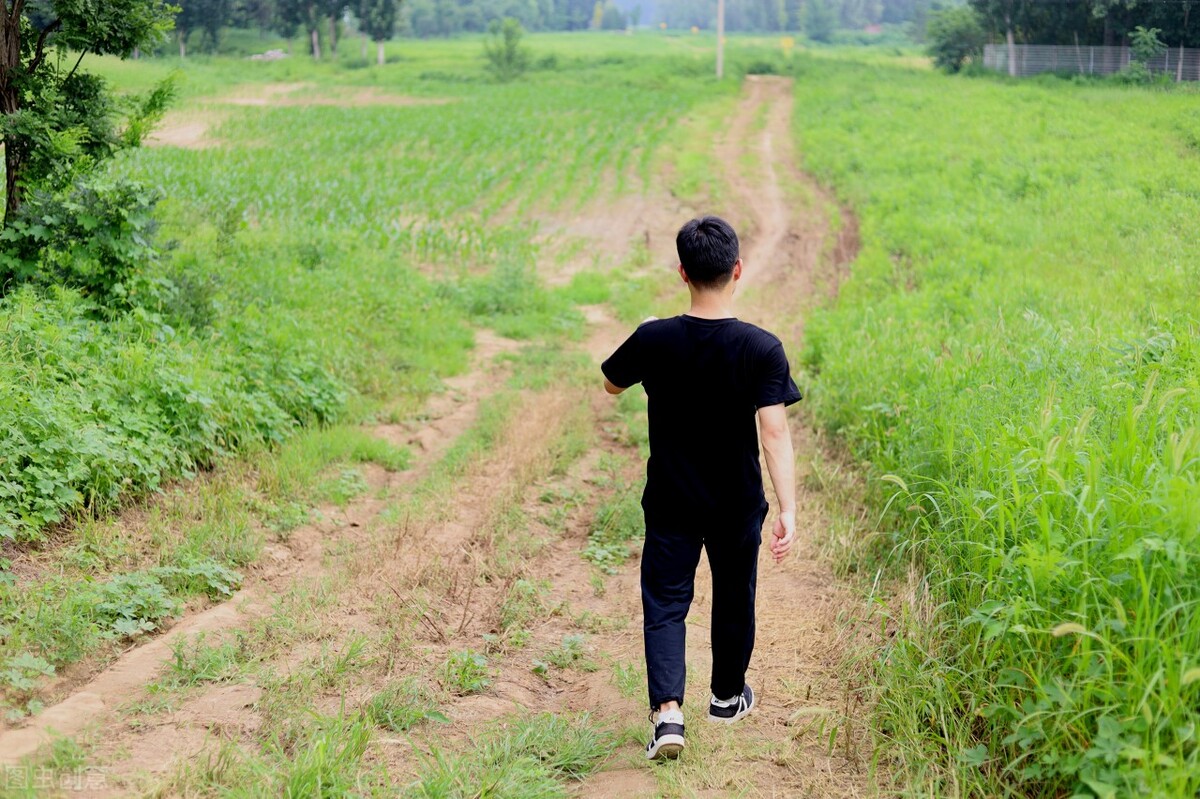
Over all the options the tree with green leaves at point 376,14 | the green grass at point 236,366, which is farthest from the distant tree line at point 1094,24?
the tree with green leaves at point 376,14

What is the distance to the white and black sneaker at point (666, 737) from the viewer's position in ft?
12.7

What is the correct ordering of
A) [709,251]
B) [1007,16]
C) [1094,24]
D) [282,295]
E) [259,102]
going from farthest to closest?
[259,102], [1007,16], [1094,24], [282,295], [709,251]

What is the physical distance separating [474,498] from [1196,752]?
5.11 m

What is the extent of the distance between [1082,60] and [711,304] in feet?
47.6

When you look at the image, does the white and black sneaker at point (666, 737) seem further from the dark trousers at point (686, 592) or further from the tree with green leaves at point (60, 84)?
the tree with green leaves at point (60, 84)

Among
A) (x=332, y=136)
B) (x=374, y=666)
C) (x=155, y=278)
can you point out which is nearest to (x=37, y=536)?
(x=374, y=666)

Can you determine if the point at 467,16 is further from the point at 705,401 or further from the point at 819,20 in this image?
the point at 705,401

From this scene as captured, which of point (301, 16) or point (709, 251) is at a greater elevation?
point (301, 16)

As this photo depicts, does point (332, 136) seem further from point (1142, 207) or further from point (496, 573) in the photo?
point (496, 573)

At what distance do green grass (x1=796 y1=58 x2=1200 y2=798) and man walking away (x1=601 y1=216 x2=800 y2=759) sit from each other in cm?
84

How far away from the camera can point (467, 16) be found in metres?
115

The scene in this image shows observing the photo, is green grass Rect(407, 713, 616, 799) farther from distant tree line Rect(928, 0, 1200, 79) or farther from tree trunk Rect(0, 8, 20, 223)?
distant tree line Rect(928, 0, 1200, 79)

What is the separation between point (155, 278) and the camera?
834cm

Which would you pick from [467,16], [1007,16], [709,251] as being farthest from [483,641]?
[467,16]
